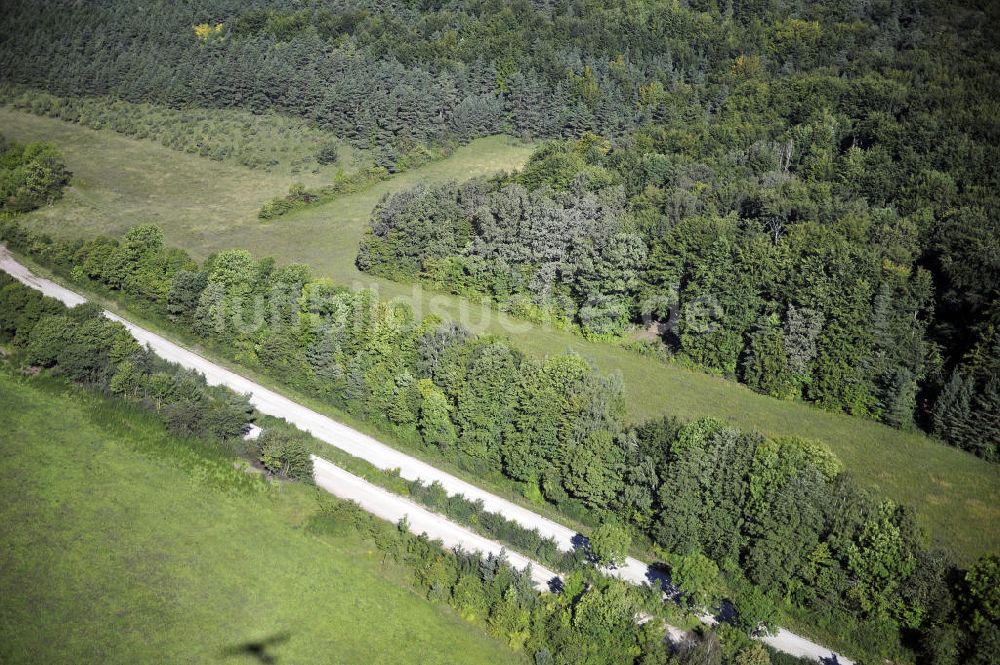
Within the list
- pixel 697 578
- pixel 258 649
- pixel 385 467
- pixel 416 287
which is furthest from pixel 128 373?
pixel 697 578

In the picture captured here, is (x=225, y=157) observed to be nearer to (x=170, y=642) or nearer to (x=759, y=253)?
(x=759, y=253)

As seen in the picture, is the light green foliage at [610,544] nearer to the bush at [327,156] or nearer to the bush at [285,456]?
the bush at [285,456]

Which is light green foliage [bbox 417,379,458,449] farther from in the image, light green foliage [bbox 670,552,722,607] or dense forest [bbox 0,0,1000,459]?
light green foliage [bbox 670,552,722,607]

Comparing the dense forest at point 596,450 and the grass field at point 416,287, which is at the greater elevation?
the dense forest at point 596,450

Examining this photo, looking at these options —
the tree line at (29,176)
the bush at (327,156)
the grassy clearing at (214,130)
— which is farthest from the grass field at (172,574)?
the grassy clearing at (214,130)

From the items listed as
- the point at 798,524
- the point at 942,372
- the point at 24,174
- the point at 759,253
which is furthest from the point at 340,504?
the point at 24,174

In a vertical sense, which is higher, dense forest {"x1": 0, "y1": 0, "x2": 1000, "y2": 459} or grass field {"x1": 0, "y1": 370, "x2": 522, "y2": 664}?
dense forest {"x1": 0, "y1": 0, "x2": 1000, "y2": 459}

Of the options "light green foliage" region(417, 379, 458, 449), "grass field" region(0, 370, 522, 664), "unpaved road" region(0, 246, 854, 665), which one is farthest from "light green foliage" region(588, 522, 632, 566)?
"light green foliage" region(417, 379, 458, 449)
